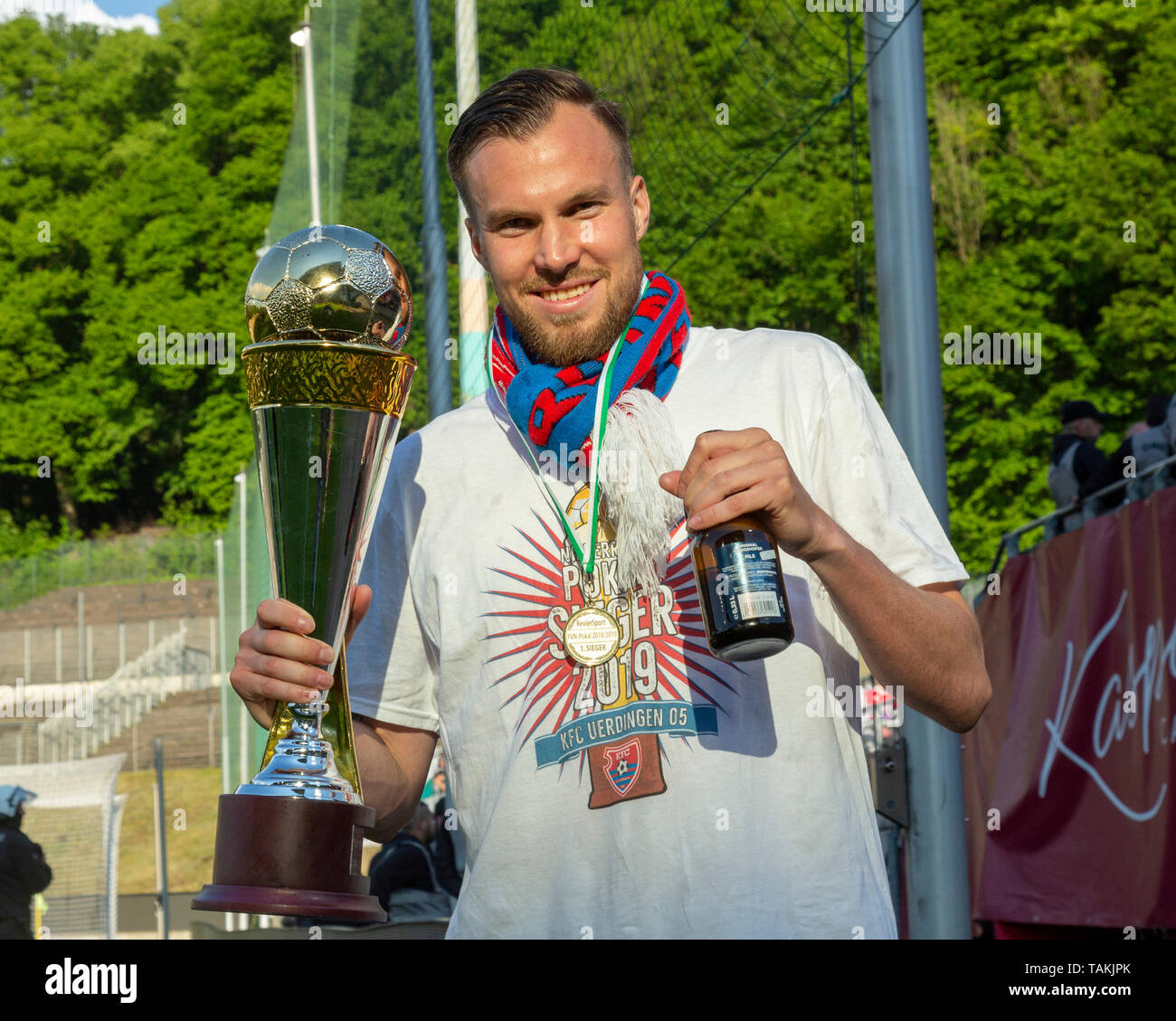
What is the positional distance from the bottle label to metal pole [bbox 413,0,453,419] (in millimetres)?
6086

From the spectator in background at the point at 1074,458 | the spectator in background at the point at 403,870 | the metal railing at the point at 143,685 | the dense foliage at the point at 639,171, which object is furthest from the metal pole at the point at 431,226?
→ the metal railing at the point at 143,685

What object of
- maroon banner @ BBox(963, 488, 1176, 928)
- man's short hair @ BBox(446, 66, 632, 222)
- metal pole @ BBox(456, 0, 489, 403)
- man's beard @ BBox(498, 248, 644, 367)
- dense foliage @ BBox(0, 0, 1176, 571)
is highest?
dense foliage @ BBox(0, 0, 1176, 571)

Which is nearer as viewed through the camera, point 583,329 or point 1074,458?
point 583,329

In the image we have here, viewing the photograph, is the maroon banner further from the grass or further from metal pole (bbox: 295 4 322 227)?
the grass

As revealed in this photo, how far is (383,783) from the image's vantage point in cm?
Answer: 231

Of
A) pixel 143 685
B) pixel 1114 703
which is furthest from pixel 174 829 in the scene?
pixel 1114 703

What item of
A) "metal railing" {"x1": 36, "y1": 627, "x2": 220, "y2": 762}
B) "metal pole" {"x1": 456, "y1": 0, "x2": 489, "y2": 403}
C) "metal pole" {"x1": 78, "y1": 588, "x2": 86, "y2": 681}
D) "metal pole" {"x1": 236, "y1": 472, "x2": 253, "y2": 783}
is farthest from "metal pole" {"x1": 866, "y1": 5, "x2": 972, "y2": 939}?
"metal pole" {"x1": 78, "y1": 588, "x2": 86, "y2": 681}

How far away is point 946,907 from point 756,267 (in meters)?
25.2

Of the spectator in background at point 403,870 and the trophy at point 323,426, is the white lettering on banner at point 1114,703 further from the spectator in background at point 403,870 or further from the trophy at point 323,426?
the trophy at point 323,426

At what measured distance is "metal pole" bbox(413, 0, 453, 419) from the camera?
7875 millimetres

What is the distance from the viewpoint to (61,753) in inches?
592

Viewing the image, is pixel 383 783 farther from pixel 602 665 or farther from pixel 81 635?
pixel 81 635

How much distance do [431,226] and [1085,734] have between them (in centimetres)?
445
